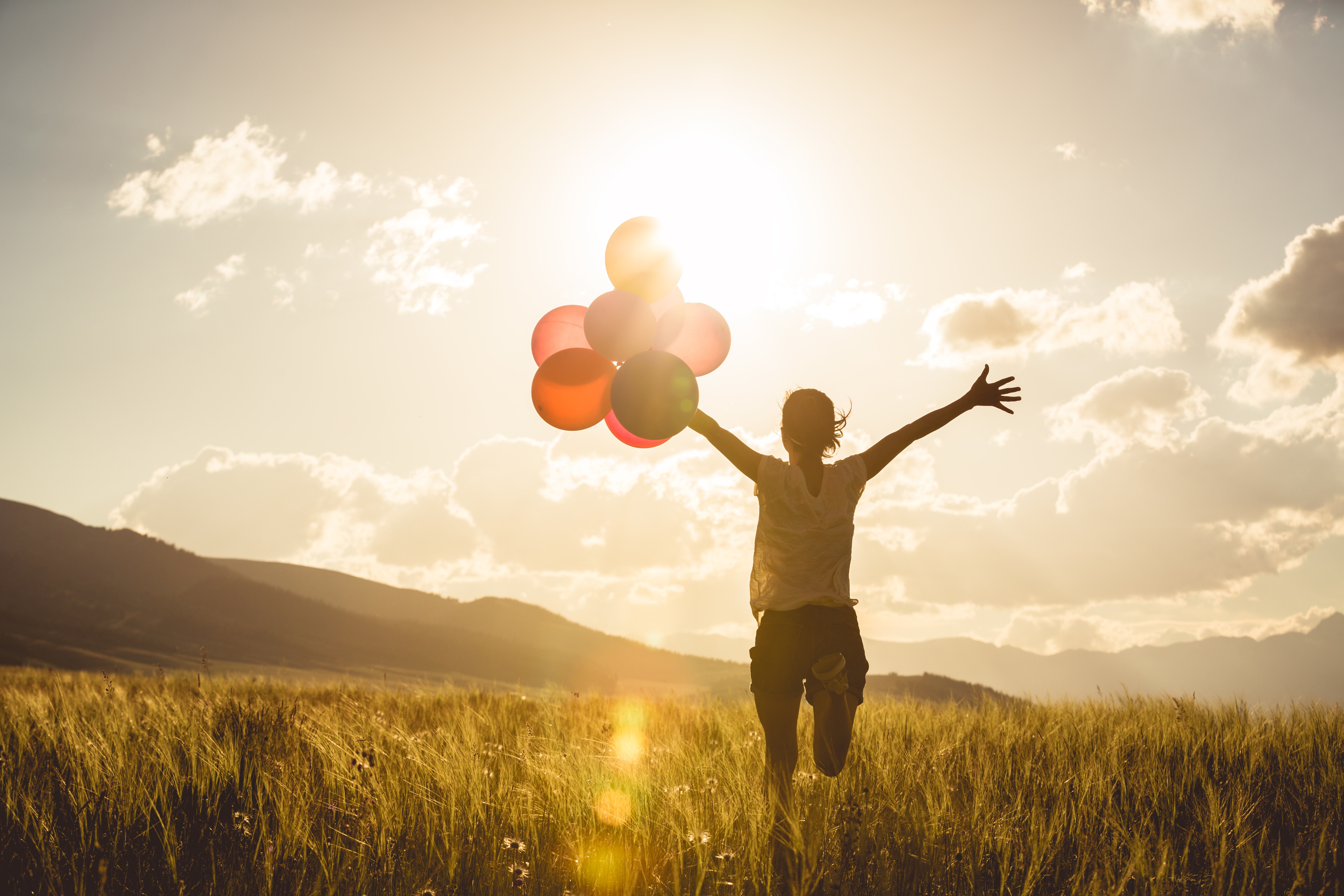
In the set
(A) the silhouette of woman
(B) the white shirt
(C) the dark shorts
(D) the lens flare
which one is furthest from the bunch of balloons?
(D) the lens flare

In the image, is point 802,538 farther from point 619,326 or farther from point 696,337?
point 619,326

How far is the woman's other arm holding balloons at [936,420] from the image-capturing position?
12.4 feet

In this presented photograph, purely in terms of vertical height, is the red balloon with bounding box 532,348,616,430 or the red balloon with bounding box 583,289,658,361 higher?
the red balloon with bounding box 583,289,658,361

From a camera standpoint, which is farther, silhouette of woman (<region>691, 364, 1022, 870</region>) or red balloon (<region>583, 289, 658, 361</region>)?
red balloon (<region>583, 289, 658, 361</region>)

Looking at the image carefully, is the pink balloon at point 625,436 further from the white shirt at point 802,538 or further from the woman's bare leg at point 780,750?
the woman's bare leg at point 780,750

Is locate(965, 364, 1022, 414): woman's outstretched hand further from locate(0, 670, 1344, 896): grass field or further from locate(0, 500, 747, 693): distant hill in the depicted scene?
locate(0, 500, 747, 693): distant hill

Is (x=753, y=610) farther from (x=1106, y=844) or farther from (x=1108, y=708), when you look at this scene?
(x=1108, y=708)

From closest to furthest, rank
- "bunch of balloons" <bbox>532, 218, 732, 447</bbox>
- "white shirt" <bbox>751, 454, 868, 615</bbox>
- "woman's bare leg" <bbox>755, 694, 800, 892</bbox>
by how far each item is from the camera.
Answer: "woman's bare leg" <bbox>755, 694, 800, 892</bbox>, "white shirt" <bbox>751, 454, 868, 615</bbox>, "bunch of balloons" <bbox>532, 218, 732, 447</bbox>

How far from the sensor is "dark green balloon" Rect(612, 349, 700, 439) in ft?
11.6

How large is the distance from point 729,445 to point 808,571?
0.79 meters

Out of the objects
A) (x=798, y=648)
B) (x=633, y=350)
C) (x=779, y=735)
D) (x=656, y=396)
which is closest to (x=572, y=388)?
(x=633, y=350)

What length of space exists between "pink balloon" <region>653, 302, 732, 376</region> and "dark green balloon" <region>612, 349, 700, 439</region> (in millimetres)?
525

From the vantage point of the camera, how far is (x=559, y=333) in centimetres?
425

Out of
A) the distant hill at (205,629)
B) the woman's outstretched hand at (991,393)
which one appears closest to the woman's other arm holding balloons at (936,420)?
the woman's outstretched hand at (991,393)
